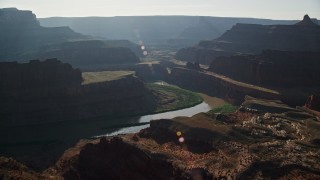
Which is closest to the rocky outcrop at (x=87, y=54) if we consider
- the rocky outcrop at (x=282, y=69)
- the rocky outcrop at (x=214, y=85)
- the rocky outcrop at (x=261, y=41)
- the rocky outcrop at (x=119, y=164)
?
the rocky outcrop at (x=214, y=85)

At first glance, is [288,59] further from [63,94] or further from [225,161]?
[225,161]

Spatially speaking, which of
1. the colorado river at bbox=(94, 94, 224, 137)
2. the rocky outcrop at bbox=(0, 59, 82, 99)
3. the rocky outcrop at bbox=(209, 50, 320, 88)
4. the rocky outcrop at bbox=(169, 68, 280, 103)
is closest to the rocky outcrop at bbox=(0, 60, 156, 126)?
the rocky outcrop at bbox=(0, 59, 82, 99)

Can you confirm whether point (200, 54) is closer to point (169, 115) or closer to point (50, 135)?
point (169, 115)

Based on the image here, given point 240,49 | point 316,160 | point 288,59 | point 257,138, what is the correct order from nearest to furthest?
point 316,160 → point 257,138 → point 288,59 → point 240,49

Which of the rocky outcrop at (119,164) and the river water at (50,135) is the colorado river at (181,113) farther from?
the rocky outcrop at (119,164)

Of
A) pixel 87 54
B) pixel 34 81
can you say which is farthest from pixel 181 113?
pixel 87 54

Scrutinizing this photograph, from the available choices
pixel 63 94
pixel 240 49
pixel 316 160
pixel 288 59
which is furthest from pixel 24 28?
pixel 316 160

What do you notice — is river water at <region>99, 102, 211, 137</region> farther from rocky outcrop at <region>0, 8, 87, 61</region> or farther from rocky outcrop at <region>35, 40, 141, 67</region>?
rocky outcrop at <region>0, 8, 87, 61</region>
